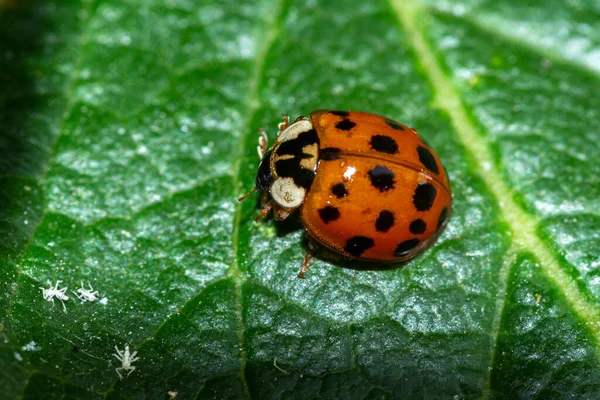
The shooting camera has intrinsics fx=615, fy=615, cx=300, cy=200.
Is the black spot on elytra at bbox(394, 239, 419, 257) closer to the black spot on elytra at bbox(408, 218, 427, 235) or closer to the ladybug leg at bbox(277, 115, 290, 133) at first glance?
the black spot on elytra at bbox(408, 218, 427, 235)

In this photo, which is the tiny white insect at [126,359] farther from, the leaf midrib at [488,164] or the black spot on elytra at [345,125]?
the leaf midrib at [488,164]

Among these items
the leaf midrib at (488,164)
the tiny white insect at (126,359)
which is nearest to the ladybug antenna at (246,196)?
the tiny white insect at (126,359)

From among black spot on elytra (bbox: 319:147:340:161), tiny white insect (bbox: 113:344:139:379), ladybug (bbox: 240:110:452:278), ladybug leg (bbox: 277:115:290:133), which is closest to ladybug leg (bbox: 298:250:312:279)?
ladybug (bbox: 240:110:452:278)

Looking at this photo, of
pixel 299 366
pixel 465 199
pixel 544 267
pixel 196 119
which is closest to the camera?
pixel 299 366

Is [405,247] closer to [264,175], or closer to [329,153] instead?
[329,153]

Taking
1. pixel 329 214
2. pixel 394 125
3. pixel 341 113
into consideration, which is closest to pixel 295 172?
pixel 329 214

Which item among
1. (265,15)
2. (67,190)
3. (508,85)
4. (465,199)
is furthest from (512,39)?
(67,190)

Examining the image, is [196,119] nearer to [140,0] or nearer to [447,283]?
[140,0]
